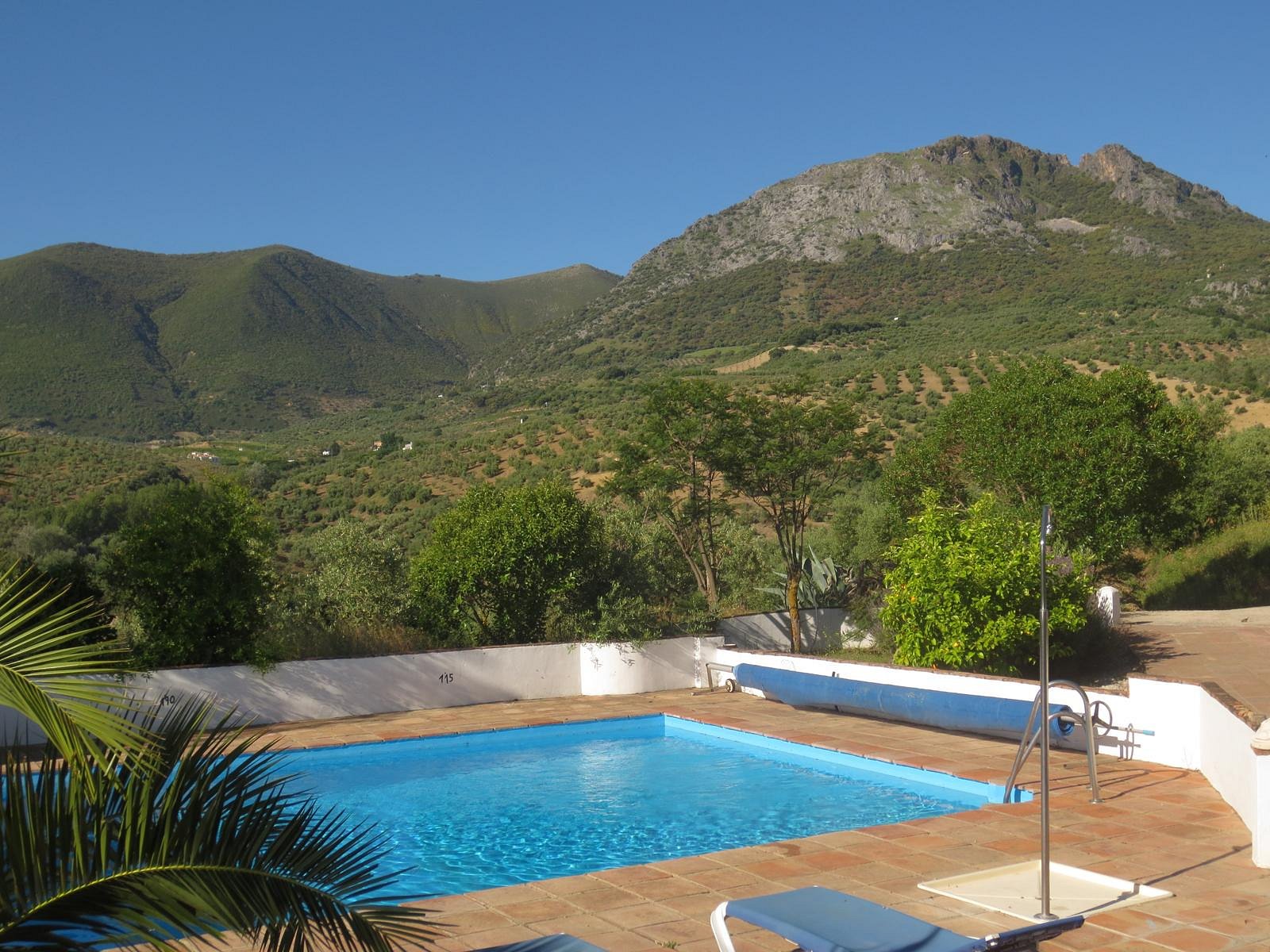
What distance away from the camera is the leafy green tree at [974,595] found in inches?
490

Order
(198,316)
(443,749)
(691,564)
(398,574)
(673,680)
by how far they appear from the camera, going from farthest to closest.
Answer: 1. (198,316)
2. (691,564)
3. (398,574)
4. (673,680)
5. (443,749)

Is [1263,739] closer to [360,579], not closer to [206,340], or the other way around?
[360,579]

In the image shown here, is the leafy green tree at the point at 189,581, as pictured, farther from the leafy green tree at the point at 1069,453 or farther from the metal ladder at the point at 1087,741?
the leafy green tree at the point at 1069,453

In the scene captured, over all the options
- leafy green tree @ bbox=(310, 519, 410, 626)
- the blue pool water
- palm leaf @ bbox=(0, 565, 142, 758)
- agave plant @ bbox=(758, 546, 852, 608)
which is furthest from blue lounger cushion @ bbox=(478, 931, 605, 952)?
agave plant @ bbox=(758, 546, 852, 608)

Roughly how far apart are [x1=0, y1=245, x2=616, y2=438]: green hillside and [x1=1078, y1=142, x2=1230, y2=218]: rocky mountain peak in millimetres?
52869

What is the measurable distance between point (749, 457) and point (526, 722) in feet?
19.0

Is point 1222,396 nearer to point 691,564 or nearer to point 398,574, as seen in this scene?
point 691,564

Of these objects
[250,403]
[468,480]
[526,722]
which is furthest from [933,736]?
[250,403]

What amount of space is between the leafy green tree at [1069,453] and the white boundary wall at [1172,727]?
16.2ft

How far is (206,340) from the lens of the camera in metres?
79.4

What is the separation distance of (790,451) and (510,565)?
4.65 metres

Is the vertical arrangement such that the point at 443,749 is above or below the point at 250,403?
below

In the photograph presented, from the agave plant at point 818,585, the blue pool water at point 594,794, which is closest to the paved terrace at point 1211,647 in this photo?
the blue pool water at point 594,794

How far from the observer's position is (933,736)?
436 inches
